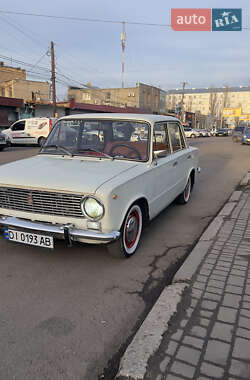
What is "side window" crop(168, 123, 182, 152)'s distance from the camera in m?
5.37

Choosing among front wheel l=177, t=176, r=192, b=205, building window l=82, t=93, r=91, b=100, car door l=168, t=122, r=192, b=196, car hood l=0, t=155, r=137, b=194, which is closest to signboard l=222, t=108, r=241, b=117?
building window l=82, t=93, r=91, b=100

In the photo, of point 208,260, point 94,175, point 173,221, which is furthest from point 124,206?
point 173,221

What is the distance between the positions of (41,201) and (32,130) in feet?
60.5

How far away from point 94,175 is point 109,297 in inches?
52.0

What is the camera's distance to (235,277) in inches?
132

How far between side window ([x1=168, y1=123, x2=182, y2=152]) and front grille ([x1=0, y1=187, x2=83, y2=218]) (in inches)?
105

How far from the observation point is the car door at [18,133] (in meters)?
21.0

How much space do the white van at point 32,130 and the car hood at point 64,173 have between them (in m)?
16.5

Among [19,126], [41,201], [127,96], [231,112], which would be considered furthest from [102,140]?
[231,112]

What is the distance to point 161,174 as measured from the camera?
4.48m

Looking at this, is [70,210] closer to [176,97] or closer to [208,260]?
[208,260]

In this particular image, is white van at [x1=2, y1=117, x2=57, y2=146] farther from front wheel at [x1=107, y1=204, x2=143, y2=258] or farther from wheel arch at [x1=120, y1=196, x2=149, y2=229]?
front wheel at [x1=107, y1=204, x2=143, y2=258]

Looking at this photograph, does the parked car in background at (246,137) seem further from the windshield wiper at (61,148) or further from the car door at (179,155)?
the windshield wiper at (61,148)

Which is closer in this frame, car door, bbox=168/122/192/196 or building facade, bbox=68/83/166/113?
car door, bbox=168/122/192/196
